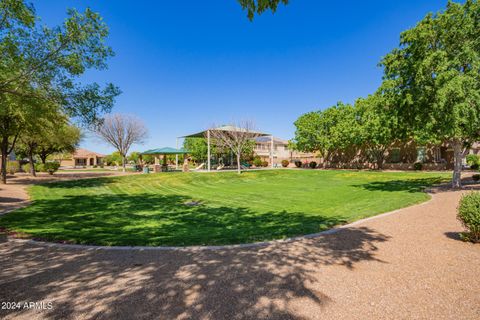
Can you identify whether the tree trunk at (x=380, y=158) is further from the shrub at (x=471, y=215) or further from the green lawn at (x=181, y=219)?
the shrub at (x=471, y=215)

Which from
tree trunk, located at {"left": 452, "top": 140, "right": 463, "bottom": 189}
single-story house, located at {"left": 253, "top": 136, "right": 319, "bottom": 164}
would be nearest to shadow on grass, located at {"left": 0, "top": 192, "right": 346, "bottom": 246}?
tree trunk, located at {"left": 452, "top": 140, "right": 463, "bottom": 189}

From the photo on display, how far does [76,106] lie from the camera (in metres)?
12.3

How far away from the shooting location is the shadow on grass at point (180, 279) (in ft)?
11.3

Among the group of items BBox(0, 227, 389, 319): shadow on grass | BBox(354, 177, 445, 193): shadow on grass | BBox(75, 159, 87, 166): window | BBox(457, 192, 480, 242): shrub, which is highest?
BBox(75, 159, 87, 166): window

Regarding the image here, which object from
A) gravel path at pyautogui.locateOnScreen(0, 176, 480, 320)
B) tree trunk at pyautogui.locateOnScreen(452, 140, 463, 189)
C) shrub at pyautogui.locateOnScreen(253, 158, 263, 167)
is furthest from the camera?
shrub at pyautogui.locateOnScreen(253, 158, 263, 167)

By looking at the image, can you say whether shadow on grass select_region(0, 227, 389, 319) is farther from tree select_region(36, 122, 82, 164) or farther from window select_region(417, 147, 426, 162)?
window select_region(417, 147, 426, 162)

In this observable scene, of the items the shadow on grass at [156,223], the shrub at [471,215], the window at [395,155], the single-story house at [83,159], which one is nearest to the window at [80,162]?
the single-story house at [83,159]

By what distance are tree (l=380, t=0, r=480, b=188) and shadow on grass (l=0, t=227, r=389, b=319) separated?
10845 mm

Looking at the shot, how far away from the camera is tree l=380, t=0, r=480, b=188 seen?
1239cm

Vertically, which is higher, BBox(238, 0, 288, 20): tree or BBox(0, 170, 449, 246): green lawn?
BBox(238, 0, 288, 20): tree

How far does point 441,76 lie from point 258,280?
14503 millimetres

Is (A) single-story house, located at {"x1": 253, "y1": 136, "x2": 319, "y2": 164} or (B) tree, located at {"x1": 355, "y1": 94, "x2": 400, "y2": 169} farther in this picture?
(A) single-story house, located at {"x1": 253, "y1": 136, "x2": 319, "y2": 164}

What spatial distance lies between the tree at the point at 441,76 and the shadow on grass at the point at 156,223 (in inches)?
379

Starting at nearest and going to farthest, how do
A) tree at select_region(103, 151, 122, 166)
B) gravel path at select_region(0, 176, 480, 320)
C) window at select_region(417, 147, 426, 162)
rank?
gravel path at select_region(0, 176, 480, 320), window at select_region(417, 147, 426, 162), tree at select_region(103, 151, 122, 166)
